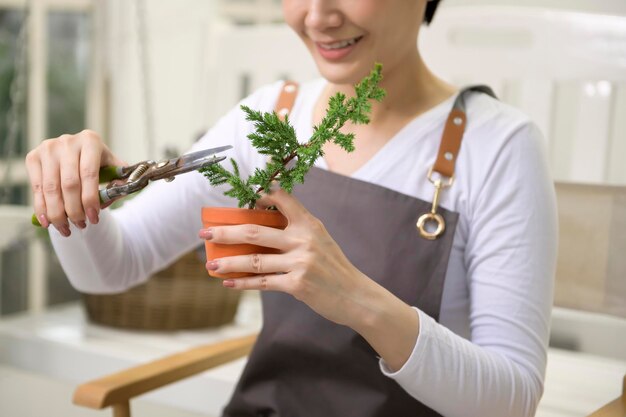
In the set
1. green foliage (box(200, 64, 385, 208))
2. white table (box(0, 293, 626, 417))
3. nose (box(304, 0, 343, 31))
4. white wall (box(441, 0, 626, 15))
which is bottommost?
white table (box(0, 293, 626, 417))

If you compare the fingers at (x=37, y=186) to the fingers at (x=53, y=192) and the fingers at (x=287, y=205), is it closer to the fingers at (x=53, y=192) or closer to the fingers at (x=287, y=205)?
the fingers at (x=53, y=192)

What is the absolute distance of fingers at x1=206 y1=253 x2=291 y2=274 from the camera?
82 cm

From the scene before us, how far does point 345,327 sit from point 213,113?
1305mm

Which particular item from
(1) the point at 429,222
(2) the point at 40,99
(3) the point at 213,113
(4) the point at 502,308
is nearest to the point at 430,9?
(1) the point at 429,222

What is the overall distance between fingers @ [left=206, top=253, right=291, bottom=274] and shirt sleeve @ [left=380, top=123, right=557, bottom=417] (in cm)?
23

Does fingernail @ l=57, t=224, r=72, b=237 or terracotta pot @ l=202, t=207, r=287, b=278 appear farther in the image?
fingernail @ l=57, t=224, r=72, b=237

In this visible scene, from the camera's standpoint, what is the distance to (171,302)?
205 cm

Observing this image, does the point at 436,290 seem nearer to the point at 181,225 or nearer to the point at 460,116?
the point at 460,116

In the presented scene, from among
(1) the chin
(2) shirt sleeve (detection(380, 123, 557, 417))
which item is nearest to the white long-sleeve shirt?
(2) shirt sleeve (detection(380, 123, 557, 417))

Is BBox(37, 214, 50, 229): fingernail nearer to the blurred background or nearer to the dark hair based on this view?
the dark hair

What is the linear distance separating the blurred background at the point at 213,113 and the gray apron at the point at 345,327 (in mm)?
494

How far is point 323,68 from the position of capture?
114 cm

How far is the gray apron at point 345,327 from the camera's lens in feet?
3.86

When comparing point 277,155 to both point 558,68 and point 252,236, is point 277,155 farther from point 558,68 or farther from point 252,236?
point 558,68
